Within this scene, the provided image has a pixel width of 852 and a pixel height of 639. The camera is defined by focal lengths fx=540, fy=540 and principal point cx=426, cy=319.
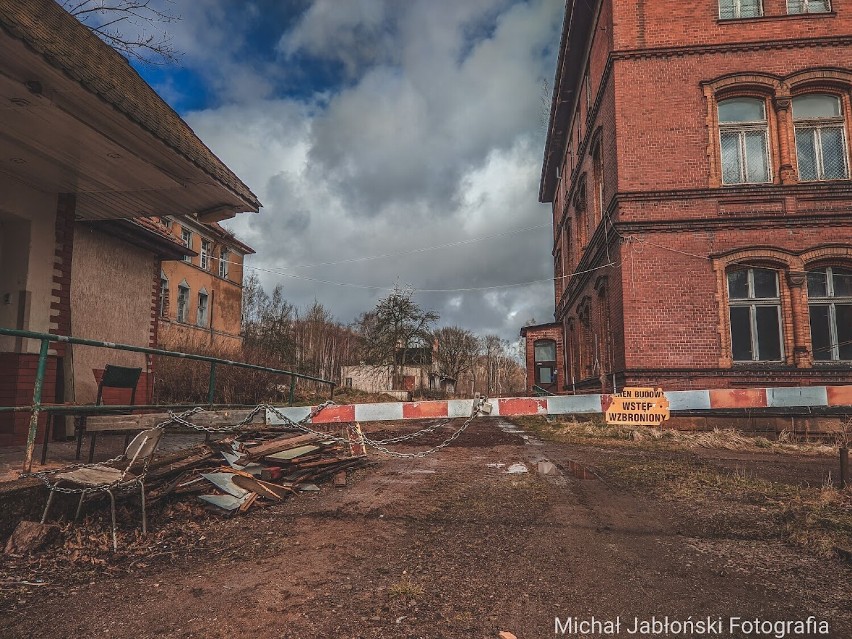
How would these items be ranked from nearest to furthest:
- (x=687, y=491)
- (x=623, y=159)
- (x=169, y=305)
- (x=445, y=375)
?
1. (x=687, y=491)
2. (x=623, y=159)
3. (x=169, y=305)
4. (x=445, y=375)

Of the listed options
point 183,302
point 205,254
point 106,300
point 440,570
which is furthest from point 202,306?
point 440,570

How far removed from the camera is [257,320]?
47.6m

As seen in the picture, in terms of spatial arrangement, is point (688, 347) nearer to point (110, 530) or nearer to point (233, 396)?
point (110, 530)

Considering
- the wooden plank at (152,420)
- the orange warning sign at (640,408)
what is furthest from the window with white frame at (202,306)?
the orange warning sign at (640,408)

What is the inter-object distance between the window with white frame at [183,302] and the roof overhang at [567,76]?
23.0 m

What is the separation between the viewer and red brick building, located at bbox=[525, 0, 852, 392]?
12.8 m

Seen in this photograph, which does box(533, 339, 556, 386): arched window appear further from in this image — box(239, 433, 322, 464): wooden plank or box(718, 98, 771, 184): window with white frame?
box(239, 433, 322, 464): wooden plank

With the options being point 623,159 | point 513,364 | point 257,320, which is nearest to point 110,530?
point 623,159

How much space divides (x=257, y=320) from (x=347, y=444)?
134 feet

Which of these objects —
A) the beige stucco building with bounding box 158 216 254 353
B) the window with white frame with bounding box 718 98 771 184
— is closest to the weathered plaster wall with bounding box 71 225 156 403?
the window with white frame with bounding box 718 98 771 184

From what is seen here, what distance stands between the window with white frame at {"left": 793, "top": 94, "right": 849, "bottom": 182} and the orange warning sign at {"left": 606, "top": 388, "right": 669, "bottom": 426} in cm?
1150

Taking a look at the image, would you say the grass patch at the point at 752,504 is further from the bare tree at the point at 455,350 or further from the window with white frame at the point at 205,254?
the bare tree at the point at 455,350

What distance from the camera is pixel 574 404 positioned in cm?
566

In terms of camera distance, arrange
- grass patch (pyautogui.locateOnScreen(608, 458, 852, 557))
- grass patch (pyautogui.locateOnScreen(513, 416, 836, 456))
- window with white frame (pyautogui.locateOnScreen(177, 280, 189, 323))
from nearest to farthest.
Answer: grass patch (pyautogui.locateOnScreen(608, 458, 852, 557)) < grass patch (pyautogui.locateOnScreen(513, 416, 836, 456)) < window with white frame (pyautogui.locateOnScreen(177, 280, 189, 323))
